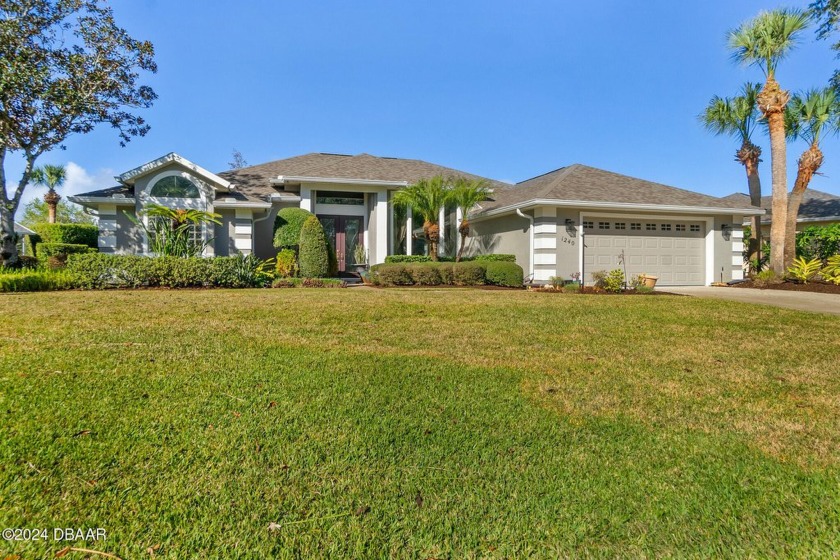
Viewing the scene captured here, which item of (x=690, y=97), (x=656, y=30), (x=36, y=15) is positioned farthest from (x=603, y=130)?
(x=36, y=15)

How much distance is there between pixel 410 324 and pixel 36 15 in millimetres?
17985

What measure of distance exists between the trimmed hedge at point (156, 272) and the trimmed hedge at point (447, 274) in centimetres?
390

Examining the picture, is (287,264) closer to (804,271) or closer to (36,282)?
(36,282)

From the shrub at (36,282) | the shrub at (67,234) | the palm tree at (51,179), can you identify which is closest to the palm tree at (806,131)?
the shrub at (36,282)

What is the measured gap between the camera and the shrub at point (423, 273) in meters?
13.9

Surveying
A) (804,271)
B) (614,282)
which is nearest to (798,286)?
(804,271)

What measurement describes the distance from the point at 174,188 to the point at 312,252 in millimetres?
5275

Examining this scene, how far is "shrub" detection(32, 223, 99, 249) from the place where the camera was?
63.3 feet

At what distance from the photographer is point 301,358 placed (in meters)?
4.38

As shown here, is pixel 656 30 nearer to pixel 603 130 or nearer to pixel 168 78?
pixel 603 130

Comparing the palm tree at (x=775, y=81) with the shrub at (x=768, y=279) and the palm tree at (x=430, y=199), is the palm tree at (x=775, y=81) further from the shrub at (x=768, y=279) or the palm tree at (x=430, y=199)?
the palm tree at (x=430, y=199)

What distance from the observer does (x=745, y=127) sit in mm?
18219

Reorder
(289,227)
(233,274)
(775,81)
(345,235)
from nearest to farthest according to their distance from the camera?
1. (233,274)
2. (775,81)
3. (289,227)
4. (345,235)

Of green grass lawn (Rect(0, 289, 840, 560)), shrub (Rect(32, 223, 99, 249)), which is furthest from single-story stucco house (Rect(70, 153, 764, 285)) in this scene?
green grass lawn (Rect(0, 289, 840, 560))
